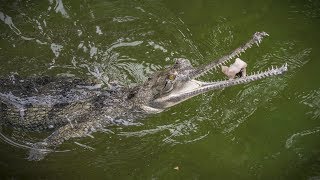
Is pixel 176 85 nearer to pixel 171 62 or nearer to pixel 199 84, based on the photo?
pixel 199 84

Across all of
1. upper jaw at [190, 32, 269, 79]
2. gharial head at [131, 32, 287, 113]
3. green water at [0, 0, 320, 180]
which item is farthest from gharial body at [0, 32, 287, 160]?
upper jaw at [190, 32, 269, 79]

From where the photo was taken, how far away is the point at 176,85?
5.18 meters

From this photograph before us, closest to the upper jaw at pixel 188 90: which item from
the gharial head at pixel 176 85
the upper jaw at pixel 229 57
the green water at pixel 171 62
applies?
the gharial head at pixel 176 85

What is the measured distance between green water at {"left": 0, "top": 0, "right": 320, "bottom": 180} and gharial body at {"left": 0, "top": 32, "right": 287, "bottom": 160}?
0.21 metres

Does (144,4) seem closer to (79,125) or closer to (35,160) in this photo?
(79,125)

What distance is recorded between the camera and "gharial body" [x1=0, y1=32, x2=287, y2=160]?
18.1 feet

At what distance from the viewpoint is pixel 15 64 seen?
21.6 feet

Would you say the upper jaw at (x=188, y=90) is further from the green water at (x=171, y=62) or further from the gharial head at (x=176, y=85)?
the green water at (x=171, y=62)

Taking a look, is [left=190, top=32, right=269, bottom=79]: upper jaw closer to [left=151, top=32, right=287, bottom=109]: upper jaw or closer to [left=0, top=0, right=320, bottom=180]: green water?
[left=151, top=32, right=287, bottom=109]: upper jaw

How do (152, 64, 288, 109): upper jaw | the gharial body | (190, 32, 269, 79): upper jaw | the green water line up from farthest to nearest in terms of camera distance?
the gharial body
the green water
(152, 64, 288, 109): upper jaw
(190, 32, 269, 79): upper jaw

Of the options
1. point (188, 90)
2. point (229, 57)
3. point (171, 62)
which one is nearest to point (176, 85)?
point (188, 90)

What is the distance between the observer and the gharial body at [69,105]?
552cm

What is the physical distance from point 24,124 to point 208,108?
9.08 ft

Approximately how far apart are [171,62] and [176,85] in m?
1.48
